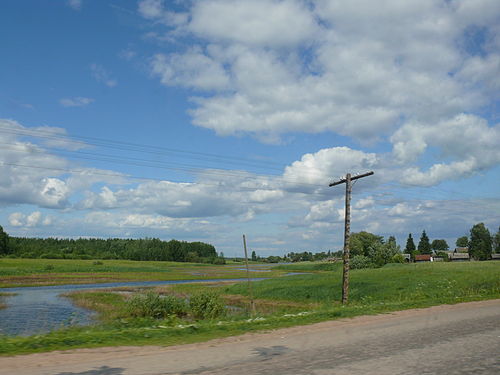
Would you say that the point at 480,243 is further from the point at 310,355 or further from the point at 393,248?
the point at 310,355

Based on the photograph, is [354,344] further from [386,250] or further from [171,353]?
[386,250]

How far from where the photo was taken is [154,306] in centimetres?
2820

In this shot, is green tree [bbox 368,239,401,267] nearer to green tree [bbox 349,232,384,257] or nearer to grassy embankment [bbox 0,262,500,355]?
green tree [bbox 349,232,384,257]

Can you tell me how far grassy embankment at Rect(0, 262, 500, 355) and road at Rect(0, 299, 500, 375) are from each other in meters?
1.10

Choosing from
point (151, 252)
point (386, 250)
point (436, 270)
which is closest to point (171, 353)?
point (436, 270)

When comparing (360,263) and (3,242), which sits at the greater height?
(3,242)

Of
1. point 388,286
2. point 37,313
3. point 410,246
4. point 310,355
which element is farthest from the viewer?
point 410,246

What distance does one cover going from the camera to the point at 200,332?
499 inches

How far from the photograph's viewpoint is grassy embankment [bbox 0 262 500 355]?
11352 mm

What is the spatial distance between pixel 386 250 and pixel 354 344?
93.8 metres

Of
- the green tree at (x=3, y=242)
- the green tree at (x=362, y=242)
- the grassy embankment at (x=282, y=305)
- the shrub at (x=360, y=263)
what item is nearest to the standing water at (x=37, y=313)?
the grassy embankment at (x=282, y=305)

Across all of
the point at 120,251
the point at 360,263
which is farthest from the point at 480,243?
the point at 120,251

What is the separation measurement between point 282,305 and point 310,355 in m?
31.0

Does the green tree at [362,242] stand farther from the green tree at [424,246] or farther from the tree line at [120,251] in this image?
the tree line at [120,251]
